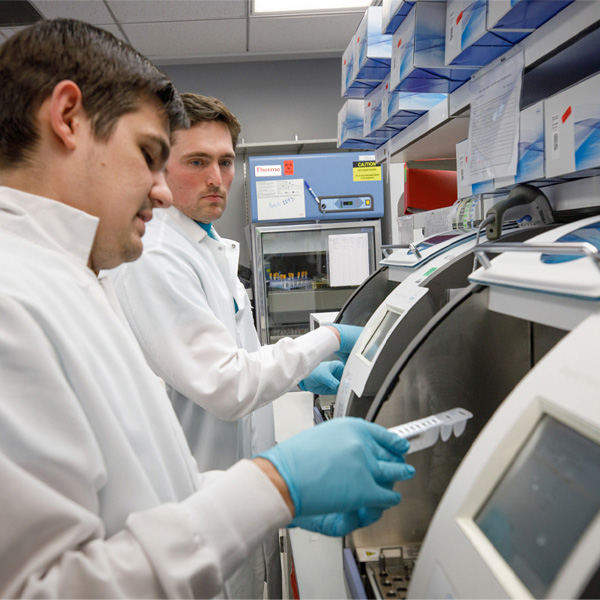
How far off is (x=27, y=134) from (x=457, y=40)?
0.90m

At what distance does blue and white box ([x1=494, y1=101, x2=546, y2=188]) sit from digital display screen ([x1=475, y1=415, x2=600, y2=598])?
60cm

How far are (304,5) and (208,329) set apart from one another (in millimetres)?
3129

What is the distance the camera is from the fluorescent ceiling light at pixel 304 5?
138 inches

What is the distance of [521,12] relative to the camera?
2.96 feet

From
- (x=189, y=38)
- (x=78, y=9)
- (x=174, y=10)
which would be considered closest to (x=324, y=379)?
(x=174, y=10)

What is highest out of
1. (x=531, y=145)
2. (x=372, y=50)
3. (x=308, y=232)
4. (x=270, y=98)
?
(x=270, y=98)

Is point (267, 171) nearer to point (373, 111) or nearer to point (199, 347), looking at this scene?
point (373, 111)

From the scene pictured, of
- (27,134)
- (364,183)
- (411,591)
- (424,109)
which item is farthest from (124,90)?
(364,183)

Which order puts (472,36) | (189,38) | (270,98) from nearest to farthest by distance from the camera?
(472,36) → (189,38) → (270,98)

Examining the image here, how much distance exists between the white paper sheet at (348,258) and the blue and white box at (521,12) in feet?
8.64

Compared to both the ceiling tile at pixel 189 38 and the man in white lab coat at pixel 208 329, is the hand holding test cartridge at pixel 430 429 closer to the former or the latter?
the man in white lab coat at pixel 208 329

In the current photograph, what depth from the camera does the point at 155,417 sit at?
2.67 ft

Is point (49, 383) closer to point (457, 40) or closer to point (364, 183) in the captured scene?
point (457, 40)

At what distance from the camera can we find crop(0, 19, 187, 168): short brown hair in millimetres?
747
